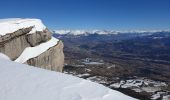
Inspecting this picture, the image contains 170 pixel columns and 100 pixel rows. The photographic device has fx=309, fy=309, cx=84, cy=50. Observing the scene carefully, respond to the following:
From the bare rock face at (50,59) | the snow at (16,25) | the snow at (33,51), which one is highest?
the snow at (16,25)

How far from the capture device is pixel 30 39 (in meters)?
38.6

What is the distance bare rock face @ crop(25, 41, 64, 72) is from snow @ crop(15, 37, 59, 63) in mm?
459

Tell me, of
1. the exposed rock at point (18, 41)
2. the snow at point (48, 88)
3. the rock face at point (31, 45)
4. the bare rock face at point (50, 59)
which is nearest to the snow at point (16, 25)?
the rock face at point (31, 45)

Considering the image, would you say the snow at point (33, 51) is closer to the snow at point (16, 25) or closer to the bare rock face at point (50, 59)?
the bare rock face at point (50, 59)

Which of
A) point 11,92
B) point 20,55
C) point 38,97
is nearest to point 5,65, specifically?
point 11,92

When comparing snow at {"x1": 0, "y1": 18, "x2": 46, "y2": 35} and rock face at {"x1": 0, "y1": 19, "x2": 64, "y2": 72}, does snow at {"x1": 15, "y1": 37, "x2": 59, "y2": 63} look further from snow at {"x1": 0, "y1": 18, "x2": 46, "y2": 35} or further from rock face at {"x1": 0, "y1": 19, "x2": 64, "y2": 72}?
snow at {"x1": 0, "y1": 18, "x2": 46, "y2": 35}

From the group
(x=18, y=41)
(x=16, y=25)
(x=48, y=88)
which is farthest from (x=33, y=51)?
(x=48, y=88)

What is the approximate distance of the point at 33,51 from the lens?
1506 inches

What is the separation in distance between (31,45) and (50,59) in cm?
404

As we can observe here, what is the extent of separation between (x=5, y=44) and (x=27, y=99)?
2390 cm

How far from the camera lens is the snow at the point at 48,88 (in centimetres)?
1062

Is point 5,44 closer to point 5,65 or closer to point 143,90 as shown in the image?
point 5,65

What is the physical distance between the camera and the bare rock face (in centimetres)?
3762

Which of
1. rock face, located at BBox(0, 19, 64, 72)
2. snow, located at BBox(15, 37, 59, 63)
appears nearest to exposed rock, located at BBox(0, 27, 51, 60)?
rock face, located at BBox(0, 19, 64, 72)
